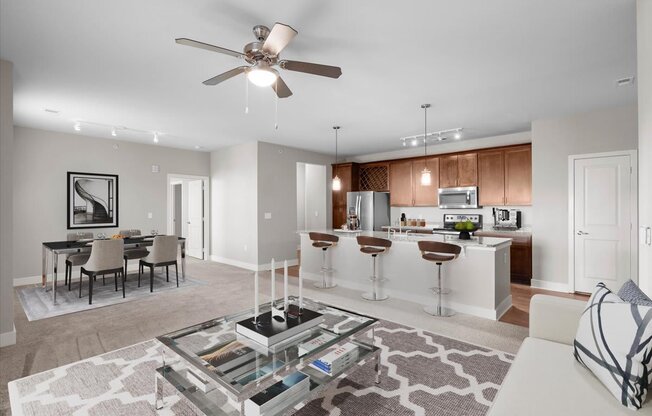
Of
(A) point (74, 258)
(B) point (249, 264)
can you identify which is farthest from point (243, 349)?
(B) point (249, 264)

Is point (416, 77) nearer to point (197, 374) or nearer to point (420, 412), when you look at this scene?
point (420, 412)

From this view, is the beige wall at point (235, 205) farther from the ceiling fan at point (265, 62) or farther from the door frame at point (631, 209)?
the door frame at point (631, 209)

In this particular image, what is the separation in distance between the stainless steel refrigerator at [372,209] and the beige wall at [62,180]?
423cm

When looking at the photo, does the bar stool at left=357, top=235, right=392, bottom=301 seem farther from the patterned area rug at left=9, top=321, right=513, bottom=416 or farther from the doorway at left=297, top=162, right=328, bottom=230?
the doorway at left=297, top=162, right=328, bottom=230

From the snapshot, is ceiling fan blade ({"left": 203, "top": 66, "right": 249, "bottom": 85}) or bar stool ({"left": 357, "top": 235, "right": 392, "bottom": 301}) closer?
ceiling fan blade ({"left": 203, "top": 66, "right": 249, "bottom": 85})

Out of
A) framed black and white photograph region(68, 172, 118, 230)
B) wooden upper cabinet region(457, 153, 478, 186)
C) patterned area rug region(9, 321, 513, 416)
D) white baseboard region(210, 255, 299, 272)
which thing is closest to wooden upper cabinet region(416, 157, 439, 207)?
wooden upper cabinet region(457, 153, 478, 186)

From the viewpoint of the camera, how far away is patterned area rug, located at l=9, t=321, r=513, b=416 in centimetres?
201

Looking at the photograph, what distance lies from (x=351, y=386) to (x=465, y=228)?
8.02ft

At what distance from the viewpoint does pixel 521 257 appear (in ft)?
16.7

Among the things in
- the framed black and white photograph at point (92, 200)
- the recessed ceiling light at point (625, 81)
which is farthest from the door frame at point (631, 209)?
the framed black and white photograph at point (92, 200)

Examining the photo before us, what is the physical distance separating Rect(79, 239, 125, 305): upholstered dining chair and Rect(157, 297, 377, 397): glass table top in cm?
297

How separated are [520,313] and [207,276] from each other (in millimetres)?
4902

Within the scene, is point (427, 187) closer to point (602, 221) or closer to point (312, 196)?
point (602, 221)

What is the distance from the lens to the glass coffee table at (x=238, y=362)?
1.63 metres
